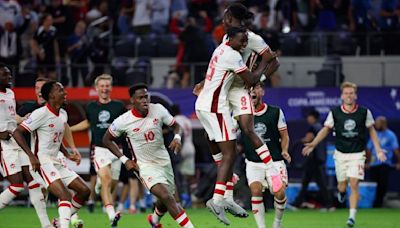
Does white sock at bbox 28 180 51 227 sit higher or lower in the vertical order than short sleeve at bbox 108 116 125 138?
lower

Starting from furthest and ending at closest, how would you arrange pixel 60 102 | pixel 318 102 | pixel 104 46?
pixel 104 46 → pixel 318 102 → pixel 60 102

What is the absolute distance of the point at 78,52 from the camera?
102ft

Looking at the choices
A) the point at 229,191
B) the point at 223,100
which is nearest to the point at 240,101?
the point at 223,100

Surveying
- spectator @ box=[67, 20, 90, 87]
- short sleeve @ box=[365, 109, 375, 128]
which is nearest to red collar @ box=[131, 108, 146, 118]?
short sleeve @ box=[365, 109, 375, 128]

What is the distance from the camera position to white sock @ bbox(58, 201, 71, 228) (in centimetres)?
1692

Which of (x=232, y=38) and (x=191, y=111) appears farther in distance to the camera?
(x=191, y=111)

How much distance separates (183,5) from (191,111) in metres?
5.02

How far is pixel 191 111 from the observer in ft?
94.1

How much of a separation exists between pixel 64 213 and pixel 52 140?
1.34 m

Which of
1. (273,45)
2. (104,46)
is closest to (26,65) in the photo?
(104,46)

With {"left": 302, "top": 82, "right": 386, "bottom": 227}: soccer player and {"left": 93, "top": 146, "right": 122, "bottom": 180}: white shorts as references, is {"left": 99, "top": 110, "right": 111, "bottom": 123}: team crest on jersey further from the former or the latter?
{"left": 302, "top": 82, "right": 386, "bottom": 227}: soccer player

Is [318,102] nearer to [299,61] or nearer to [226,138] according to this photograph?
[299,61]

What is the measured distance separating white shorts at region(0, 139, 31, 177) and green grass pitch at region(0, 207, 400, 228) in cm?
207

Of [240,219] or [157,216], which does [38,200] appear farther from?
[240,219]
